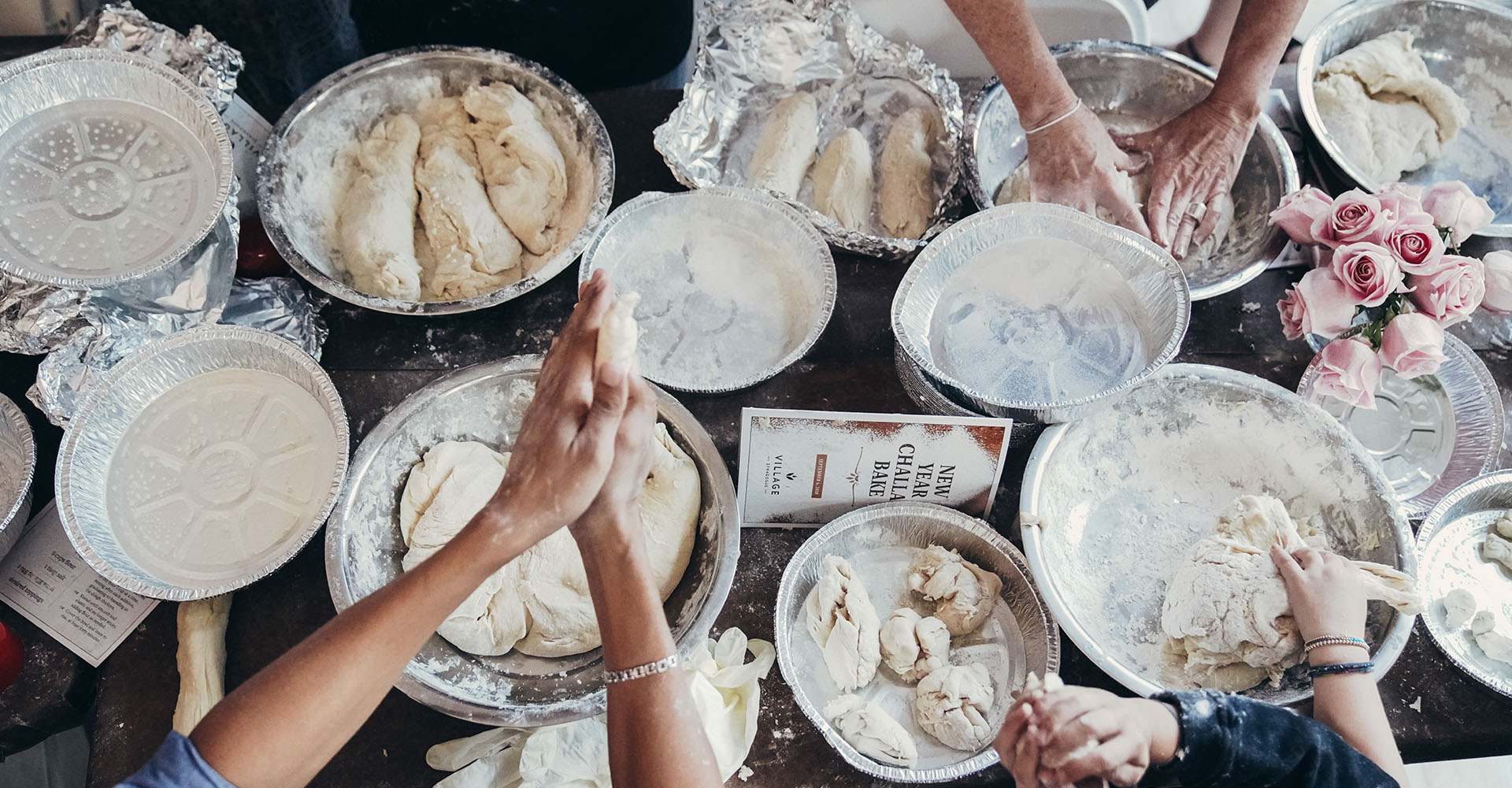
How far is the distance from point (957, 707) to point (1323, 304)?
89cm

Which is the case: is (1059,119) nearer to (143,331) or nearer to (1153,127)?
(1153,127)

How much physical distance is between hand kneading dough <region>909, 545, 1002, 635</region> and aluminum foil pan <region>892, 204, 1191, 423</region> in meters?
0.27

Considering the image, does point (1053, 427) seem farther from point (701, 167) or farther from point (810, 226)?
point (701, 167)

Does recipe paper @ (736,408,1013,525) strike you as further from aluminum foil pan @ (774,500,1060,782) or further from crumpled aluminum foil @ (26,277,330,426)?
crumpled aluminum foil @ (26,277,330,426)

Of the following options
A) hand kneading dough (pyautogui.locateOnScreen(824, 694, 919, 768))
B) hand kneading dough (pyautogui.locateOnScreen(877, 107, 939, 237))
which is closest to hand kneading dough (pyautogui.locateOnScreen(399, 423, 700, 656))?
hand kneading dough (pyautogui.locateOnScreen(824, 694, 919, 768))

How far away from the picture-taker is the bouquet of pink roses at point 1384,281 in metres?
1.38

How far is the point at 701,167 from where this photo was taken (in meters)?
1.85

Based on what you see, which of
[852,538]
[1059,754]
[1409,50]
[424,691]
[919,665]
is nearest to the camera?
[1059,754]

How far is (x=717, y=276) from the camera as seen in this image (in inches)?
68.0

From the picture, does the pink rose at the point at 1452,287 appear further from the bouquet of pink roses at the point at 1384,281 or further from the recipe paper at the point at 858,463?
the recipe paper at the point at 858,463

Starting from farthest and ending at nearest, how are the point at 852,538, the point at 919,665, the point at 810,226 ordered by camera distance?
the point at 810,226 < the point at 852,538 < the point at 919,665

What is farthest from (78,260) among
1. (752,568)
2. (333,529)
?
(752,568)

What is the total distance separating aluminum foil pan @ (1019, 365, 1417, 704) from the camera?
1421mm

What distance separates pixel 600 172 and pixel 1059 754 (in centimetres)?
130
